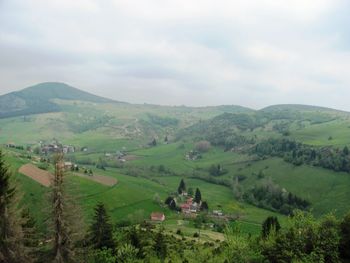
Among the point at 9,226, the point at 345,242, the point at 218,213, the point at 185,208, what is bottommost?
the point at 218,213

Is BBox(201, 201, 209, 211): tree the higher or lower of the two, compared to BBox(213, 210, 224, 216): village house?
higher

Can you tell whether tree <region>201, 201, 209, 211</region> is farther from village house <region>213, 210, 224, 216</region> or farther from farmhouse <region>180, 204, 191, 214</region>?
farmhouse <region>180, 204, 191, 214</region>

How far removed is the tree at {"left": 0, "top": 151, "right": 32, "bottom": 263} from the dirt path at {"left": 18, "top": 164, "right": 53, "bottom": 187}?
10508 centimetres

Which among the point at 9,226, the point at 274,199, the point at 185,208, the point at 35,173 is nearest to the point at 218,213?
the point at 185,208

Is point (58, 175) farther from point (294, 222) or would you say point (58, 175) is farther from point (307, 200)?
point (307, 200)

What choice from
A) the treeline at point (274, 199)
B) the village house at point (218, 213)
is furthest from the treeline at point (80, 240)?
the treeline at point (274, 199)

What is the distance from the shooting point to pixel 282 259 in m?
45.6

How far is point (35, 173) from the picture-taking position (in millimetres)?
156375

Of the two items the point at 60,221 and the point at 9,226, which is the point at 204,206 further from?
the point at 9,226

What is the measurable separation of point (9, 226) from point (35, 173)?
12402 centimetres

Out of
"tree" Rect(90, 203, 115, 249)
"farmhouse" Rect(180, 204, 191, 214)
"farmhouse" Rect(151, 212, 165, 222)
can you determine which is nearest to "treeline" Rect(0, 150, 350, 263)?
"tree" Rect(90, 203, 115, 249)

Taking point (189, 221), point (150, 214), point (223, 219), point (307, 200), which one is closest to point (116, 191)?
point (150, 214)

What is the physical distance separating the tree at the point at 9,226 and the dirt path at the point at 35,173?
105 meters

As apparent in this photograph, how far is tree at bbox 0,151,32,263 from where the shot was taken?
38.6 m
